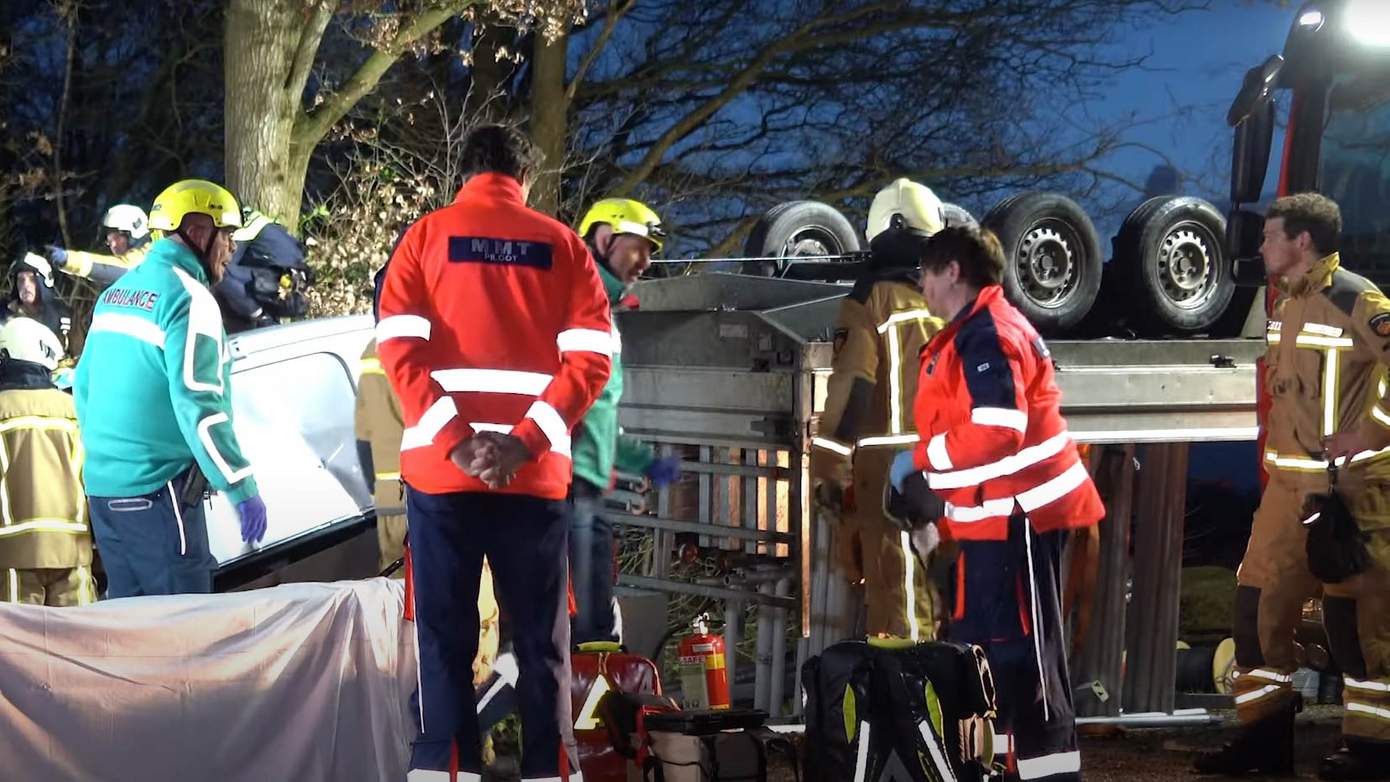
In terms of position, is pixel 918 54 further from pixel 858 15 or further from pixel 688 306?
→ pixel 688 306

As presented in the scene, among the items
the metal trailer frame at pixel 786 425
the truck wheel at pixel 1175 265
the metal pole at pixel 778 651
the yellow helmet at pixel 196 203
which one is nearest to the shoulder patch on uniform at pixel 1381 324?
the metal trailer frame at pixel 786 425

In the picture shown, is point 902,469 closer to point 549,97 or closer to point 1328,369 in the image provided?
point 1328,369

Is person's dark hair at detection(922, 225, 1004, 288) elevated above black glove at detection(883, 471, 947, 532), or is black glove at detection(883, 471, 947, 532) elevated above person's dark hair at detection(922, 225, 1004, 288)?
person's dark hair at detection(922, 225, 1004, 288)

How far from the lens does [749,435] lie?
7.12 meters

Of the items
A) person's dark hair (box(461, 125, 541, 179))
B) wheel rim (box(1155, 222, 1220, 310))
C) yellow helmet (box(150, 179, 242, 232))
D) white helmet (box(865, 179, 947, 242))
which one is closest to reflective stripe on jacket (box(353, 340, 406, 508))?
yellow helmet (box(150, 179, 242, 232))

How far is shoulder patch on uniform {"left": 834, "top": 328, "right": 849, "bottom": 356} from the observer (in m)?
6.74

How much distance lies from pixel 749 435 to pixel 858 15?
1402 cm

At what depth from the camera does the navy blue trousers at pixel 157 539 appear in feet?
18.9

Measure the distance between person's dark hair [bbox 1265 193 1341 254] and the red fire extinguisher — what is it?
2595 mm

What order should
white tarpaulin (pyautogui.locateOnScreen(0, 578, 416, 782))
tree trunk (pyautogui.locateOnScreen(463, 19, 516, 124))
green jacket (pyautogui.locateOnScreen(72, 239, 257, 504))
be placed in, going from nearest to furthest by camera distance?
white tarpaulin (pyautogui.locateOnScreen(0, 578, 416, 782)), green jacket (pyautogui.locateOnScreen(72, 239, 257, 504)), tree trunk (pyautogui.locateOnScreen(463, 19, 516, 124))

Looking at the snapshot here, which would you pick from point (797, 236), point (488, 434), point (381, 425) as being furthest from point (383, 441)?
point (797, 236)

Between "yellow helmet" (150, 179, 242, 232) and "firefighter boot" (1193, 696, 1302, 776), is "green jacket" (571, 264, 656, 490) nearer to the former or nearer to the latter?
"yellow helmet" (150, 179, 242, 232)

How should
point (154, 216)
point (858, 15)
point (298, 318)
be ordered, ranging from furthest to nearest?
point (858, 15) → point (298, 318) → point (154, 216)

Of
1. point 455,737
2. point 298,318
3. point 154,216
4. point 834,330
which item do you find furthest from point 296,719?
point 298,318
